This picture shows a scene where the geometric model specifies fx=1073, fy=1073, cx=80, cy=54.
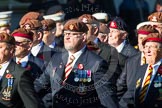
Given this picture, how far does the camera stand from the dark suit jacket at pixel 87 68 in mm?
11969

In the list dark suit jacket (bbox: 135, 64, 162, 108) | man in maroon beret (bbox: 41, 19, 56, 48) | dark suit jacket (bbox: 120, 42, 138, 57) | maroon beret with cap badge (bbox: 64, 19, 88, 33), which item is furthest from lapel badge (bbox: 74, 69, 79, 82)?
man in maroon beret (bbox: 41, 19, 56, 48)

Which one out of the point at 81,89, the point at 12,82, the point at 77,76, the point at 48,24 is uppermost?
the point at 48,24

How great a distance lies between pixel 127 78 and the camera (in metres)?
12.4

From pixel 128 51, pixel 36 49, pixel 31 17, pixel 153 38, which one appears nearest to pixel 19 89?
pixel 153 38

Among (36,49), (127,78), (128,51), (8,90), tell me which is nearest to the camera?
(8,90)

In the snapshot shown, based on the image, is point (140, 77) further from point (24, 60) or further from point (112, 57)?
point (24, 60)

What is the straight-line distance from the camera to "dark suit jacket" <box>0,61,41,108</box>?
1092cm

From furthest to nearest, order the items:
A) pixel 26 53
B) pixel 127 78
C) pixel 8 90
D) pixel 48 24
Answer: pixel 48 24, pixel 26 53, pixel 127 78, pixel 8 90

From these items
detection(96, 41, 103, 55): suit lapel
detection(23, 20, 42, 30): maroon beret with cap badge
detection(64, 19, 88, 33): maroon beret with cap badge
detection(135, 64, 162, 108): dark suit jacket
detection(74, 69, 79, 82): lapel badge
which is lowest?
detection(135, 64, 162, 108): dark suit jacket

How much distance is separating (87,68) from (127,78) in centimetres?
54

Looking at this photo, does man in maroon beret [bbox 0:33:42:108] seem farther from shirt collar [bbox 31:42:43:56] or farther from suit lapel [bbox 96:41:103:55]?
shirt collar [bbox 31:42:43:56]

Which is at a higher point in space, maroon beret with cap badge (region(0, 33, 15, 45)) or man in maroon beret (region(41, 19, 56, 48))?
maroon beret with cap badge (region(0, 33, 15, 45))

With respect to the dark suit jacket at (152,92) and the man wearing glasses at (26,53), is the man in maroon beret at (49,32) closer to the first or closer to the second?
the man wearing glasses at (26,53)

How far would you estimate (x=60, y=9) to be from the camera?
15219 millimetres
